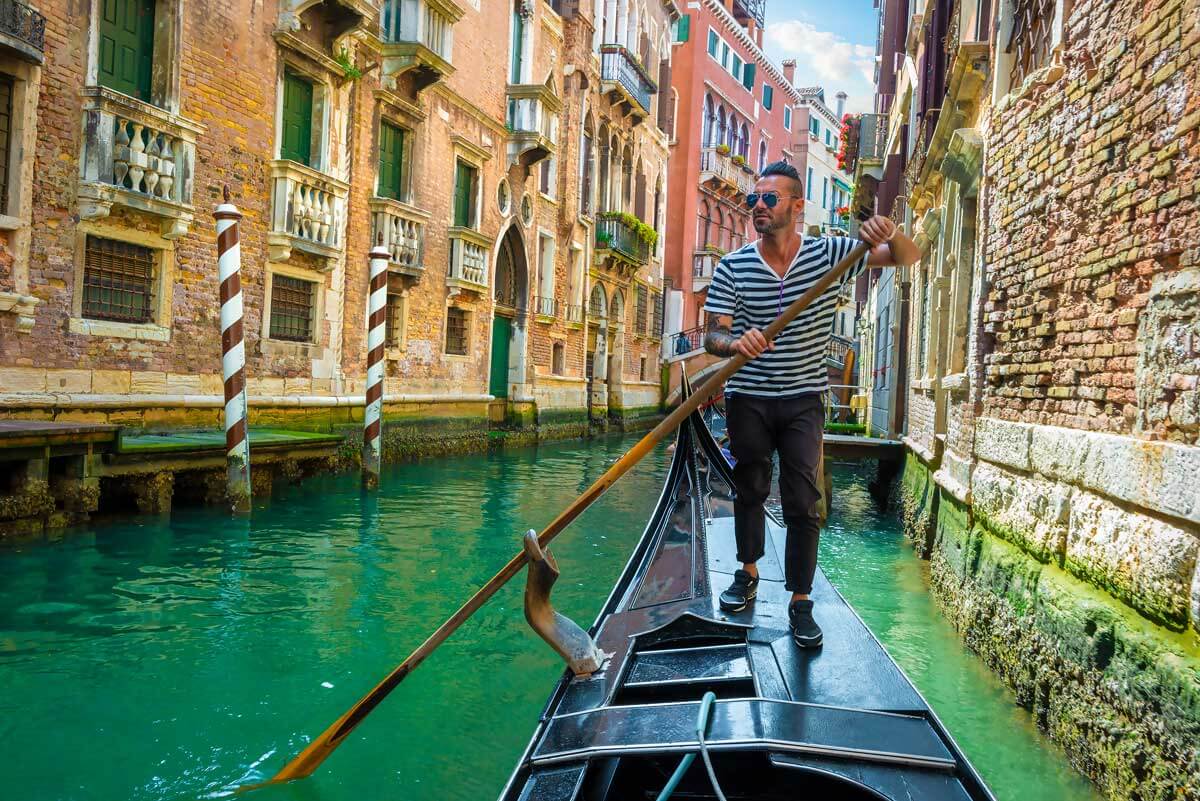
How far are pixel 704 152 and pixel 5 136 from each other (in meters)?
19.2

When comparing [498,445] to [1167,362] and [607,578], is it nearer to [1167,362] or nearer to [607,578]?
[607,578]

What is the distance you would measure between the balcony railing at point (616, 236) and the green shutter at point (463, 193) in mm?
4991

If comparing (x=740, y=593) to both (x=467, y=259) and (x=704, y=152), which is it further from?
(x=704, y=152)

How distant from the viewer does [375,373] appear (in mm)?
7531

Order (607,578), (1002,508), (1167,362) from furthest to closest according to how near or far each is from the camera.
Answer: (607,578)
(1002,508)
(1167,362)

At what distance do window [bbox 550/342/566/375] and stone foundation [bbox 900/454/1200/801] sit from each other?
11.2m

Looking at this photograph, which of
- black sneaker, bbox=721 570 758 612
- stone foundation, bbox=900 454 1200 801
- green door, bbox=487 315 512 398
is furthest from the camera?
green door, bbox=487 315 512 398

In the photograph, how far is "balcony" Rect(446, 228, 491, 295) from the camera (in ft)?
36.1

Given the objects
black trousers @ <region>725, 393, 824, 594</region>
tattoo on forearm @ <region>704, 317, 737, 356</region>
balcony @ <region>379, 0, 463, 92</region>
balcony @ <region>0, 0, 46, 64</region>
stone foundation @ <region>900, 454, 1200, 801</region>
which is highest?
balcony @ <region>379, 0, 463, 92</region>

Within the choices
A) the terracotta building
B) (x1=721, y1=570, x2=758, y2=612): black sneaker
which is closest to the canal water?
(x1=721, y1=570, x2=758, y2=612): black sneaker

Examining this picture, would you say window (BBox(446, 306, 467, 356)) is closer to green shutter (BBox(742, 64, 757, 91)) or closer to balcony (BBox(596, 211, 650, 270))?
balcony (BBox(596, 211, 650, 270))

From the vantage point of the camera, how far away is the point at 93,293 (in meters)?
6.10

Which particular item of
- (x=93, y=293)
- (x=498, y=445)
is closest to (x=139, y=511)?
(x=93, y=293)

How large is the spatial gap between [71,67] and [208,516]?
292 cm
